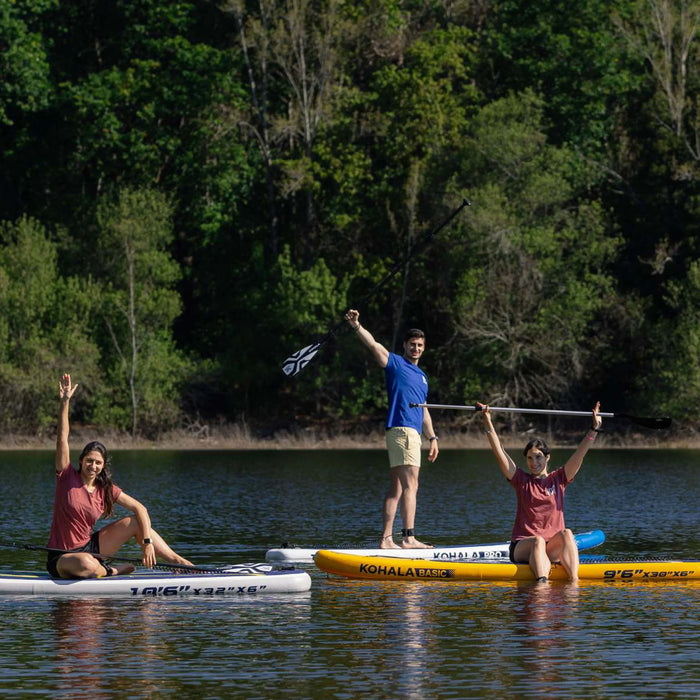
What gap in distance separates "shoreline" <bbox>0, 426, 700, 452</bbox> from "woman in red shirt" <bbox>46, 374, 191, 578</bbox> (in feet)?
132

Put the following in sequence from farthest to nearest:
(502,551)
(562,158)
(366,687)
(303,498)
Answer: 1. (562,158)
2. (303,498)
3. (502,551)
4. (366,687)

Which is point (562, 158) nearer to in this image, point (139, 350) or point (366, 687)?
point (139, 350)

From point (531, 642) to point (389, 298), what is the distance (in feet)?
168

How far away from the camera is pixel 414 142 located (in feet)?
208

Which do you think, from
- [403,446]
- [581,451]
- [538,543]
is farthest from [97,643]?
[403,446]

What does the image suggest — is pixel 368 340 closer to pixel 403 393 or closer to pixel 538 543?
pixel 403 393

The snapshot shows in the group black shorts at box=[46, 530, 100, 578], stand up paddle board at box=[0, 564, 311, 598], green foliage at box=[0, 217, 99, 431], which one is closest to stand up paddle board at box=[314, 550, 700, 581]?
stand up paddle board at box=[0, 564, 311, 598]

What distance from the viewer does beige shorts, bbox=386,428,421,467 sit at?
19578 mm

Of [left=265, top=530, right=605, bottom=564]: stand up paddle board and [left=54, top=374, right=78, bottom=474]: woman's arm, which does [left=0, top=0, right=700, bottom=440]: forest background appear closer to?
[left=265, top=530, right=605, bottom=564]: stand up paddle board

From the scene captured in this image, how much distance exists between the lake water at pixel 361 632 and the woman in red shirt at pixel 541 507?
390 millimetres

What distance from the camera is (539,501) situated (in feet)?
57.9

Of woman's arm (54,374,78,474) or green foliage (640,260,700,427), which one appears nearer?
woman's arm (54,374,78,474)

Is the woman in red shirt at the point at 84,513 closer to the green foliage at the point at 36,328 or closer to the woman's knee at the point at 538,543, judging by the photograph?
the woman's knee at the point at 538,543

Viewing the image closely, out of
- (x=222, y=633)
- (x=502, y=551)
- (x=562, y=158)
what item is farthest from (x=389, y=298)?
(x=222, y=633)
